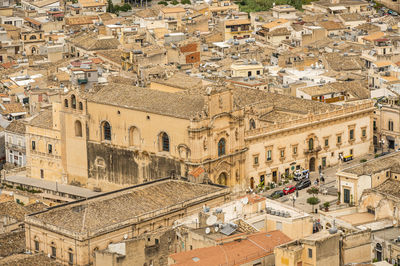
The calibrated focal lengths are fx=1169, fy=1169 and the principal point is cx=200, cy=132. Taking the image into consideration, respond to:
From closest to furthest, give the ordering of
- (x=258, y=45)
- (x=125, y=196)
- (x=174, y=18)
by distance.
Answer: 1. (x=125, y=196)
2. (x=258, y=45)
3. (x=174, y=18)

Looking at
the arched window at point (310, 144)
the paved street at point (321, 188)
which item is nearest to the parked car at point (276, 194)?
the paved street at point (321, 188)

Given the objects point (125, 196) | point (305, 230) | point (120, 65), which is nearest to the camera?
point (305, 230)

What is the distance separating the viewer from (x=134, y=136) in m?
108

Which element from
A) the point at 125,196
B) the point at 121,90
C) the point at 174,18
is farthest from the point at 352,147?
the point at 174,18

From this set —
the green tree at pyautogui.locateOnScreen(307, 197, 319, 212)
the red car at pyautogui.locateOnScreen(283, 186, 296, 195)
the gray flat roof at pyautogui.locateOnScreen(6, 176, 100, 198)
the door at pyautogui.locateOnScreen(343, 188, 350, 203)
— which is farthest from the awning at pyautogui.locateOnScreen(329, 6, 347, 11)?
the door at pyautogui.locateOnScreen(343, 188, 350, 203)

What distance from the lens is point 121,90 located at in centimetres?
10950

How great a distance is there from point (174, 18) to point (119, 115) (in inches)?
3079

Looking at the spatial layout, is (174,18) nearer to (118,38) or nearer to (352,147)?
(118,38)

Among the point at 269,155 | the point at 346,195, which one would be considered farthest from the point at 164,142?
the point at 346,195

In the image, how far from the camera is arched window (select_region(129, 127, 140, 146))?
107625 mm

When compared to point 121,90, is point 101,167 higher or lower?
lower

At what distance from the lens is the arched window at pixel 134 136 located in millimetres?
107625

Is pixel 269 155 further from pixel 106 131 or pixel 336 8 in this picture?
pixel 336 8

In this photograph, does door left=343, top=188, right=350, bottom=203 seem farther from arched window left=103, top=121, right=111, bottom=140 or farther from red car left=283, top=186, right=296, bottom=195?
arched window left=103, top=121, right=111, bottom=140
